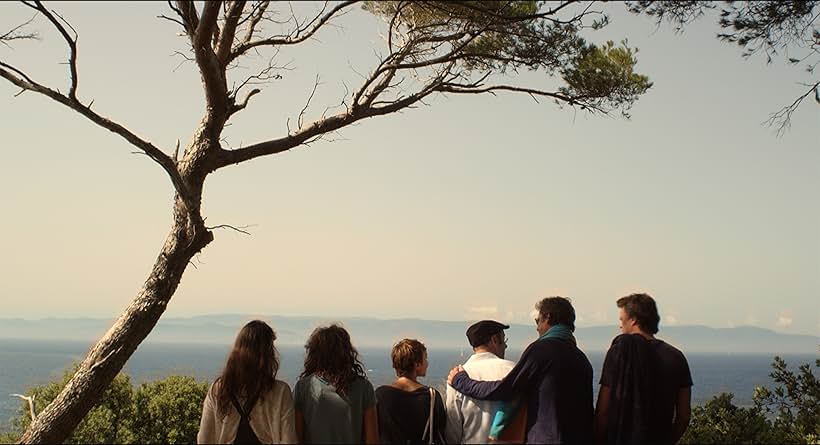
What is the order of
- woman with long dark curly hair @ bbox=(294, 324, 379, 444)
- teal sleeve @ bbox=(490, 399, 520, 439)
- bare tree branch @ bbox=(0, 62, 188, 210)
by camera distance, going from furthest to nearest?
bare tree branch @ bbox=(0, 62, 188, 210)
teal sleeve @ bbox=(490, 399, 520, 439)
woman with long dark curly hair @ bbox=(294, 324, 379, 444)

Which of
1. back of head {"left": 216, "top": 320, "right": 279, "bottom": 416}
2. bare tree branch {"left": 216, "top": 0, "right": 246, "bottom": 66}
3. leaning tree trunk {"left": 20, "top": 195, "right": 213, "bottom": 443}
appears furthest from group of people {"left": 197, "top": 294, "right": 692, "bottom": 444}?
bare tree branch {"left": 216, "top": 0, "right": 246, "bottom": 66}

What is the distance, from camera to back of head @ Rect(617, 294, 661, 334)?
5449mm

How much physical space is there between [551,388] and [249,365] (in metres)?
1.73

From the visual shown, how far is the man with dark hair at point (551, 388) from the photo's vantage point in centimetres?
536

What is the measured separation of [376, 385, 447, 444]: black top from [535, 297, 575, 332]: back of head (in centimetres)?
85

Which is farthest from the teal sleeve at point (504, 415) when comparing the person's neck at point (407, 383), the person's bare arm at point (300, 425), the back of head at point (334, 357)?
the person's bare arm at point (300, 425)

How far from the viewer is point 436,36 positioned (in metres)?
9.09

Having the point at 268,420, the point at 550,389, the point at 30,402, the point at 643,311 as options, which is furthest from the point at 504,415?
the point at 30,402

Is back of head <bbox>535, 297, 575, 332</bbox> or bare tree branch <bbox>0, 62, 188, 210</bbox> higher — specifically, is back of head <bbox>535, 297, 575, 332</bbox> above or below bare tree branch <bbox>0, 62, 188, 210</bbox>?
below

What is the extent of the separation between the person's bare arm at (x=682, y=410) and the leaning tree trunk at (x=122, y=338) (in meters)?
4.15

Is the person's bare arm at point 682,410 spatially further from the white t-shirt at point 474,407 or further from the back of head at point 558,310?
the white t-shirt at point 474,407

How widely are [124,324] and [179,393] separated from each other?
1.37 m

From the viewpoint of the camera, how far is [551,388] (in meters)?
5.36

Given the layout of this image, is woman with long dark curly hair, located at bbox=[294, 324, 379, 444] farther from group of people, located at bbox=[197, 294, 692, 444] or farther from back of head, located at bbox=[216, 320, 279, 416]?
back of head, located at bbox=[216, 320, 279, 416]
